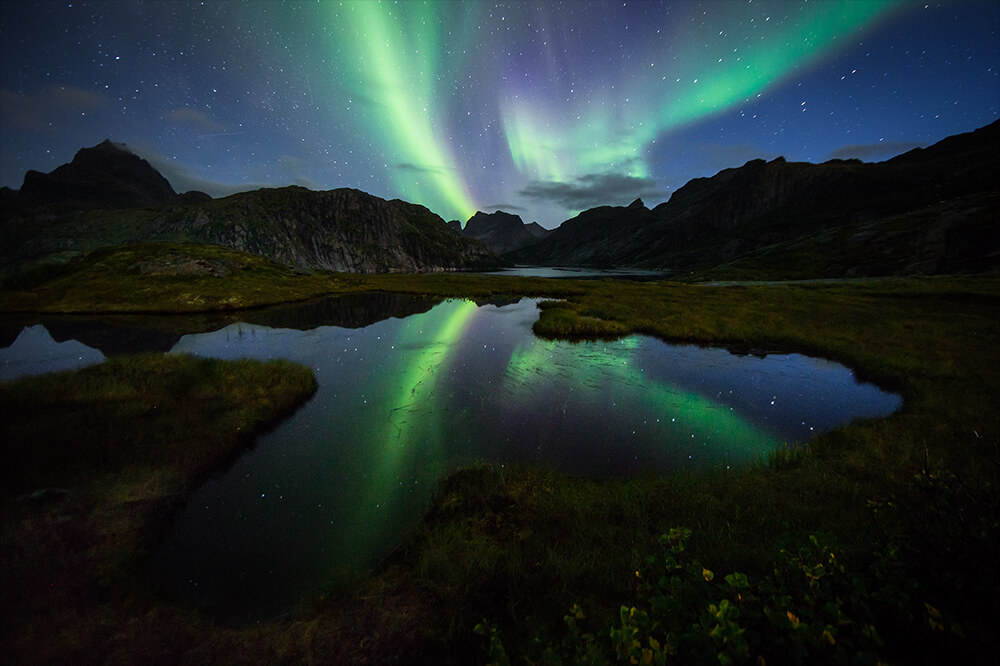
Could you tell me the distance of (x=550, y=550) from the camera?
24.8ft

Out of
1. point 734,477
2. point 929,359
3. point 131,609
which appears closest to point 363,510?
point 131,609

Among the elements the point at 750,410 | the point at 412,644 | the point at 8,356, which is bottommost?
the point at 750,410

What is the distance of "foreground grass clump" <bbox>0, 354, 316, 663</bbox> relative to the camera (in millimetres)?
6703

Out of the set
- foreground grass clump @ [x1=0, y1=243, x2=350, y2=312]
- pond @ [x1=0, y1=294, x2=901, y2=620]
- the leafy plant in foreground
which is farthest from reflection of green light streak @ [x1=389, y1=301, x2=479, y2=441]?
foreground grass clump @ [x1=0, y1=243, x2=350, y2=312]

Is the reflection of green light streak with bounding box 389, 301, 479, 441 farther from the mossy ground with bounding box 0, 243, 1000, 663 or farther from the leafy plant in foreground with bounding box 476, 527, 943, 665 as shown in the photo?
the leafy plant in foreground with bounding box 476, 527, 943, 665

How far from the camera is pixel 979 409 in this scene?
1438cm

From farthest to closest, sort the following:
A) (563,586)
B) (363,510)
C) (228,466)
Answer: (228,466) → (363,510) → (563,586)

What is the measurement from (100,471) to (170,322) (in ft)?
130

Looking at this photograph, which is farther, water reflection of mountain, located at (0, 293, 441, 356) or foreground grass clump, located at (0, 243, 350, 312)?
foreground grass clump, located at (0, 243, 350, 312)

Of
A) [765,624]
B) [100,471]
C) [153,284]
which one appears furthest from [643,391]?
[153,284]

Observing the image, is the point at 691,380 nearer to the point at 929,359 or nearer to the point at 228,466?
the point at 929,359

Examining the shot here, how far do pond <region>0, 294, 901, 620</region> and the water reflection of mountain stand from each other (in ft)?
1.86

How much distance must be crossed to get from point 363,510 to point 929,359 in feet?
107

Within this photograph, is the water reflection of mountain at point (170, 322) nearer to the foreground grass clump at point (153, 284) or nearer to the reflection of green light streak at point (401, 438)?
the foreground grass clump at point (153, 284)
